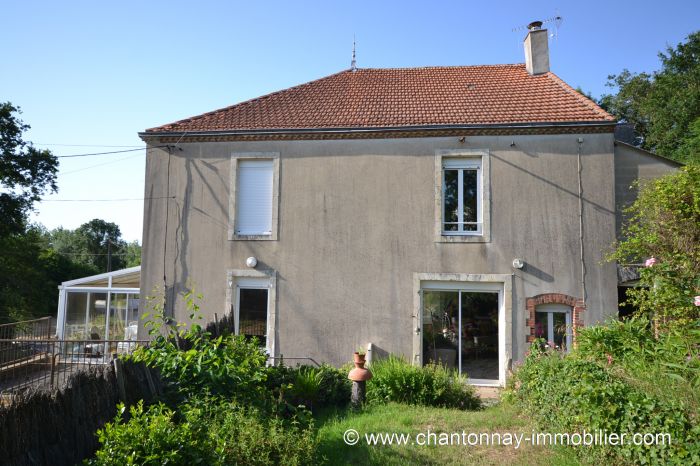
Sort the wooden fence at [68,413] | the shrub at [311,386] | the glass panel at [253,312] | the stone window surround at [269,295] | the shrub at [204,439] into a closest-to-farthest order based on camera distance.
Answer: the shrub at [204,439] < the wooden fence at [68,413] < the shrub at [311,386] < the stone window surround at [269,295] < the glass panel at [253,312]

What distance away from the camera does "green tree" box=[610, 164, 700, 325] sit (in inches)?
270

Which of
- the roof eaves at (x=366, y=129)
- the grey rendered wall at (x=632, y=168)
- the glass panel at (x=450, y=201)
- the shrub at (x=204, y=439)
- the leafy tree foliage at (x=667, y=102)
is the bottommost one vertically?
the shrub at (x=204, y=439)

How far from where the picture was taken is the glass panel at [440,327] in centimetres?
1023

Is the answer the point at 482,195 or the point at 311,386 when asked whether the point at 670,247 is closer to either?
the point at 482,195

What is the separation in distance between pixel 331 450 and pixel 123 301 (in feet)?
41.6

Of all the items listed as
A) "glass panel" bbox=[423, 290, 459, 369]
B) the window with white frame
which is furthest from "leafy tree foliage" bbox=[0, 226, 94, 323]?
the window with white frame

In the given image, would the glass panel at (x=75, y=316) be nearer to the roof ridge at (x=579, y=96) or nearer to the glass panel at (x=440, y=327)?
the glass panel at (x=440, y=327)

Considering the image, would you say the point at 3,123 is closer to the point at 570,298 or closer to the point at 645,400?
the point at 570,298

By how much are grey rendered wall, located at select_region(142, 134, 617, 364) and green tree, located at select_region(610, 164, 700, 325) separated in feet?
4.18

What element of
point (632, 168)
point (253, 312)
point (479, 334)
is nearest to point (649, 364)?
point (479, 334)

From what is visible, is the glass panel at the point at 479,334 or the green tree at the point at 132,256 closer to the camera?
the glass panel at the point at 479,334

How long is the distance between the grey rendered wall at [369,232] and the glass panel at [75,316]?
19.2ft

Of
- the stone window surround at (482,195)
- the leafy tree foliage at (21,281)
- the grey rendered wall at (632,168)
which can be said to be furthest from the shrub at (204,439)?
the leafy tree foliage at (21,281)

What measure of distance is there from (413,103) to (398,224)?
3.28 m
